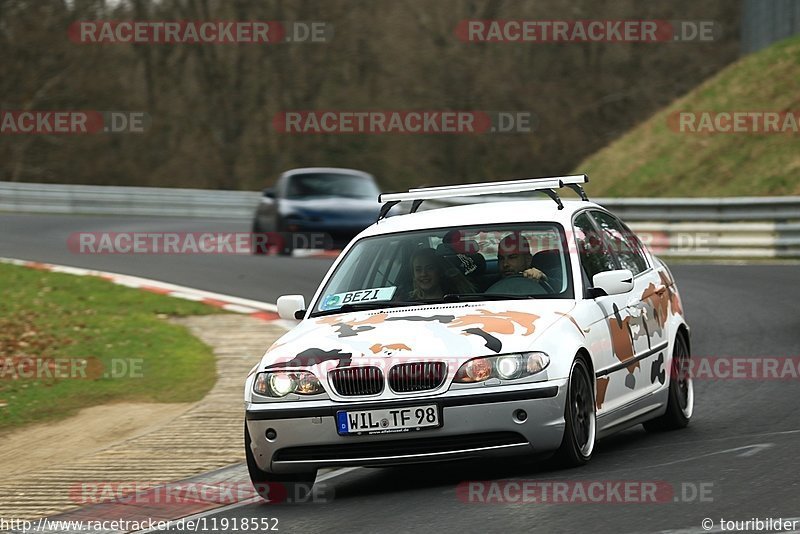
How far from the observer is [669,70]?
174ft

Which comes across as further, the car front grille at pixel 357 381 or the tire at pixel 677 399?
the tire at pixel 677 399

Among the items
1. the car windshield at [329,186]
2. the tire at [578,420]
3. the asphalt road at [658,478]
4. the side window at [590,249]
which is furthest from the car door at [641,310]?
the car windshield at [329,186]

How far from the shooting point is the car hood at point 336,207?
2400cm

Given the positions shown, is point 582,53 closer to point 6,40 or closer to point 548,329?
point 6,40

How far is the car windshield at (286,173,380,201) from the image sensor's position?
982 inches

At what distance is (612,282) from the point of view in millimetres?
8281

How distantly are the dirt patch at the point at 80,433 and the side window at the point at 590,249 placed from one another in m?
3.84

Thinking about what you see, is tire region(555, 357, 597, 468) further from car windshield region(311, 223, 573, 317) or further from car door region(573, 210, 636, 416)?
car windshield region(311, 223, 573, 317)

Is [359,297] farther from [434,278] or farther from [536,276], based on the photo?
[536,276]

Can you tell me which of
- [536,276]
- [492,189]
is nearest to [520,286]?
[536,276]

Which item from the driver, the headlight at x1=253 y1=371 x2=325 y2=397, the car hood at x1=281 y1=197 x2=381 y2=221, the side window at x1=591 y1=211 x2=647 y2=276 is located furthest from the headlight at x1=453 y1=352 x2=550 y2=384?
the car hood at x1=281 y1=197 x2=381 y2=221

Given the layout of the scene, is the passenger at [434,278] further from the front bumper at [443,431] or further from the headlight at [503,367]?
the front bumper at [443,431]

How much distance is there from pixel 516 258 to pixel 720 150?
22542 millimetres

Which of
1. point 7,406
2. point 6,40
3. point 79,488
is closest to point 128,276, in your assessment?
point 7,406
